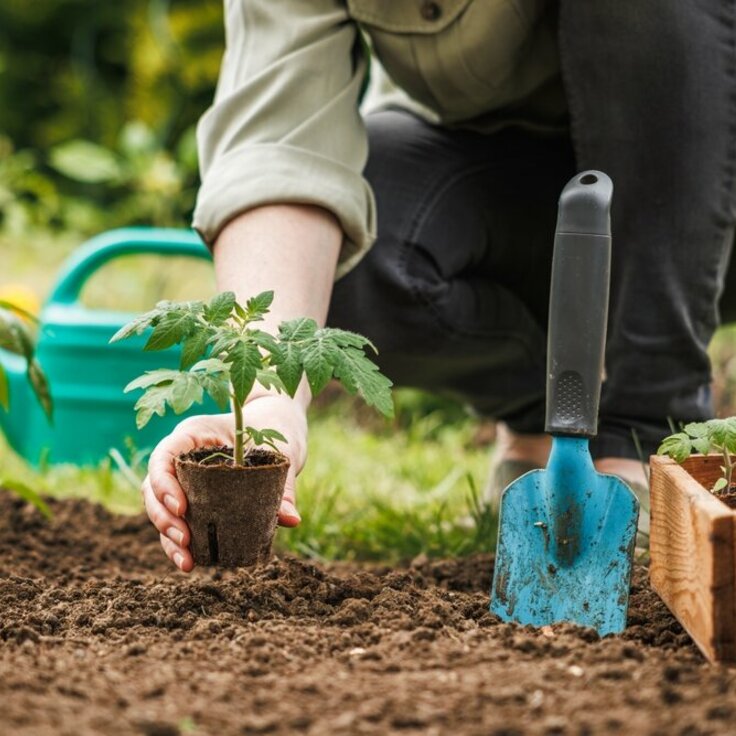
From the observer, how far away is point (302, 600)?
65.0 inches

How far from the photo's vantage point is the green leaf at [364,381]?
1501 mm

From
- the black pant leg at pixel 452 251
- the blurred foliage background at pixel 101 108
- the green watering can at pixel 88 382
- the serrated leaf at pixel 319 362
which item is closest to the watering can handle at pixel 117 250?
the green watering can at pixel 88 382

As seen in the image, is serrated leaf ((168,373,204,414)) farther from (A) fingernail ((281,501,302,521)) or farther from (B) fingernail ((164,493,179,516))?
(A) fingernail ((281,501,302,521))

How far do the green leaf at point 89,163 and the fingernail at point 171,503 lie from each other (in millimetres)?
3982

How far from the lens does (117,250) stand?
→ 10.5ft

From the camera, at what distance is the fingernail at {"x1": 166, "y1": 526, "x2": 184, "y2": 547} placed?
1.58 meters

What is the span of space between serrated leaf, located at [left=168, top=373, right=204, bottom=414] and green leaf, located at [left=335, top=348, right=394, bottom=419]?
0.59ft

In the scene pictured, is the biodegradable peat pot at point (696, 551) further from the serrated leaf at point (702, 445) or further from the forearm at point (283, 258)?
the forearm at point (283, 258)

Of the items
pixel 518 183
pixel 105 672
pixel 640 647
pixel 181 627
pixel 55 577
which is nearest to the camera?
pixel 105 672

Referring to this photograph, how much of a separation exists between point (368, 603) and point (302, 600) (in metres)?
0.10

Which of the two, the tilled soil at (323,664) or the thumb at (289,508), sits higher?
the thumb at (289,508)

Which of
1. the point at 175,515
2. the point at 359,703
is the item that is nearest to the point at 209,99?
the point at 175,515

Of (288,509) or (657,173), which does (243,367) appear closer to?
(288,509)

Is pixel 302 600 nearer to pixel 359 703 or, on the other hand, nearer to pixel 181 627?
pixel 181 627
